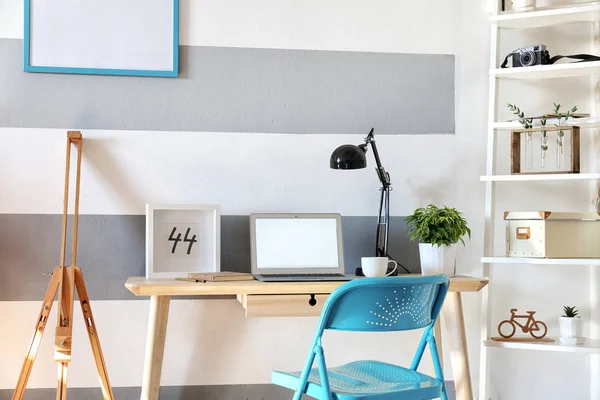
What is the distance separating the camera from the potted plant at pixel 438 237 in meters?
2.84

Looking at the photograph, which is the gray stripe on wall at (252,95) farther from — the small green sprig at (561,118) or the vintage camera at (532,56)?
the small green sprig at (561,118)

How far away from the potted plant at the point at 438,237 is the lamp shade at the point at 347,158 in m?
0.33

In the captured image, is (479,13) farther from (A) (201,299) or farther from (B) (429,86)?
(A) (201,299)

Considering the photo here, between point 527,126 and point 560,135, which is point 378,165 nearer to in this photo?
point 527,126

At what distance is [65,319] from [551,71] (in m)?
2.03

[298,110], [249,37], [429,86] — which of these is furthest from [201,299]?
[429,86]

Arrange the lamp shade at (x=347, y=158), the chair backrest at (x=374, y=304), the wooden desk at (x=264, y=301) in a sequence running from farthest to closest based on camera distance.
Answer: the lamp shade at (x=347, y=158), the wooden desk at (x=264, y=301), the chair backrest at (x=374, y=304)

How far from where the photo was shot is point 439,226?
286cm

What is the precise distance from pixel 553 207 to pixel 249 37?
1.44 metres

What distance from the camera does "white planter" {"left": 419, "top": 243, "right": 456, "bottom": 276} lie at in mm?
2848

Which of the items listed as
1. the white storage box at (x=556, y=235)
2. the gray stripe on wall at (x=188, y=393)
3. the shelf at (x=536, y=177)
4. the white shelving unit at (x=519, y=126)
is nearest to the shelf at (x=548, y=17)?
the white shelving unit at (x=519, y=126)

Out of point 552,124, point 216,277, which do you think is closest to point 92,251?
point 216,277

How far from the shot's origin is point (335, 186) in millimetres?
3092

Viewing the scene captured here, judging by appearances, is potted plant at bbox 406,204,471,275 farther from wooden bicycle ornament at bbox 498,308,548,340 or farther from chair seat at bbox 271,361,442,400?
chair seat at bbox 271,361,442,400
